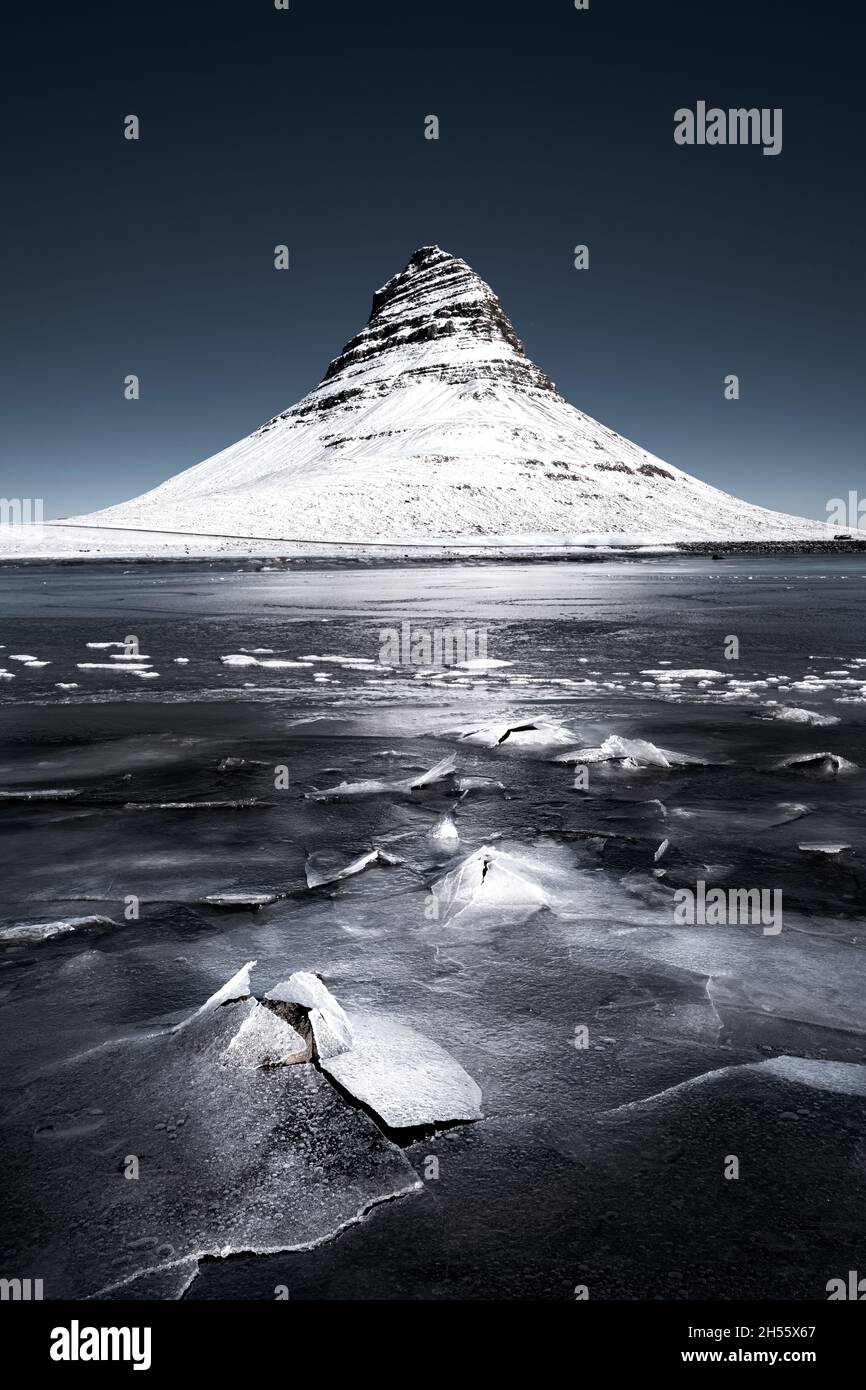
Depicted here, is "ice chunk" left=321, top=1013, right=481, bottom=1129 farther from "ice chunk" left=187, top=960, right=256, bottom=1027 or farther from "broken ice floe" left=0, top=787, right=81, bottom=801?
"broken ice floe" left=0, top=787, right=81, bottom=801

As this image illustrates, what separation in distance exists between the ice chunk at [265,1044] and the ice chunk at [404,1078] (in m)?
0.11

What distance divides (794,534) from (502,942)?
149 meters

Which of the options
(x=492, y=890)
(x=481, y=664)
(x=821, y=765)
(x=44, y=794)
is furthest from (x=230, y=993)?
(x=481, y=664)

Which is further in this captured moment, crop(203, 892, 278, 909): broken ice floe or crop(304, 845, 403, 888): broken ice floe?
crop(304, 845, 403, 888): broken ice floe

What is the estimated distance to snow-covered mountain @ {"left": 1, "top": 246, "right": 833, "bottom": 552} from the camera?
96125 millimetres

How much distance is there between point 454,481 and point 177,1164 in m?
124

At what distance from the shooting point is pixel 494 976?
3008 millimetres

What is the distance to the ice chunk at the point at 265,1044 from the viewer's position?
2.45 m

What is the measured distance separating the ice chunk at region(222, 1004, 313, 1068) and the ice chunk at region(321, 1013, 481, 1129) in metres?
0.11

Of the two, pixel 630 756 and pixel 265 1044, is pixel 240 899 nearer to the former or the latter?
pixel 265 1044

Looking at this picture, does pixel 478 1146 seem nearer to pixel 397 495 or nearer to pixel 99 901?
pixel 99 901

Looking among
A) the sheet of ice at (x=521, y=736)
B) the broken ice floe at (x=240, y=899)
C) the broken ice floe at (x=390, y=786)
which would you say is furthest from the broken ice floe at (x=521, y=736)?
the broken ice floe at (x=240, y=899)

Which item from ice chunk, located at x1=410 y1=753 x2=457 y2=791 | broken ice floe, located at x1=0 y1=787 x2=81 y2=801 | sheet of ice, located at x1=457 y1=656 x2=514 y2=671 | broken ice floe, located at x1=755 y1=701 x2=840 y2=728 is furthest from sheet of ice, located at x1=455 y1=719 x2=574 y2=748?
sheet of ice, located at x1=457 y1=656 x2=514 y2=671
